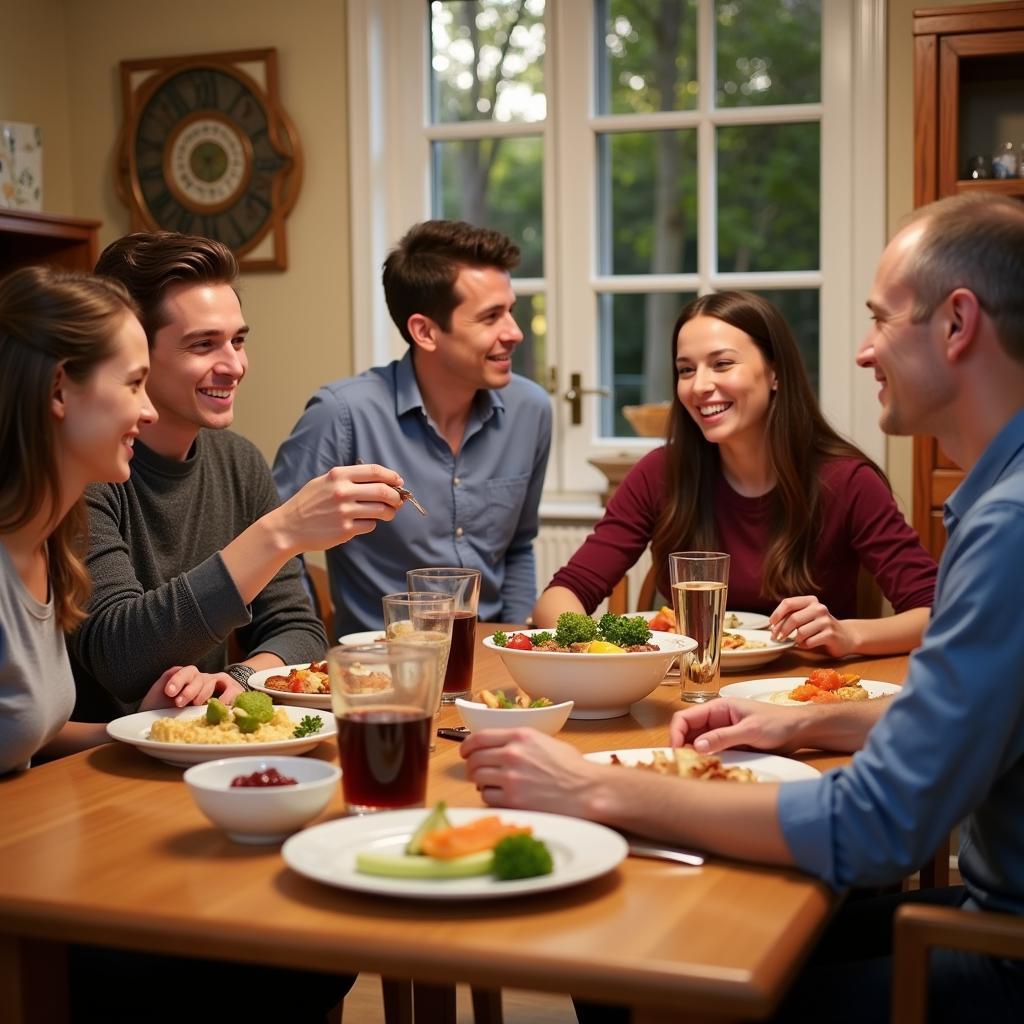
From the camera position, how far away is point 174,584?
5.95ft

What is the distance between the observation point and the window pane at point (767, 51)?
3.94m

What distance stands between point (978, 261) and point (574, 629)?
0.69 metres

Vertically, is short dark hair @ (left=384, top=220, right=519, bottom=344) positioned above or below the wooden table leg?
above

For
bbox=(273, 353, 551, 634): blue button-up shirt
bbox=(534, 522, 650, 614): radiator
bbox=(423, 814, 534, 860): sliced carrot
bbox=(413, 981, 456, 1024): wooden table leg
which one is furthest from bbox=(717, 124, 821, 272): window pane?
bbox=(423, 814, 534, 860): sliced carrot

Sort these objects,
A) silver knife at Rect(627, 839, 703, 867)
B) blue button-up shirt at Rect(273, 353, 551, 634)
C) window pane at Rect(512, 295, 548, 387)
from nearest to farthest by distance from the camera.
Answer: silver knife at Rect(627, 839, 703, 867), blue button-up shirt at Rect(273, 353, 551, 634), window pane at Rect(512, 295, 548, 387)

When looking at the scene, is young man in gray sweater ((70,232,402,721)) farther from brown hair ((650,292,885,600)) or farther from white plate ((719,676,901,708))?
brown hair ((650,292,885,600))

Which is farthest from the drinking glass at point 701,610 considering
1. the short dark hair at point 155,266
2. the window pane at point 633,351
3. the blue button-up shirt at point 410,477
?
the window pane at point 633,351

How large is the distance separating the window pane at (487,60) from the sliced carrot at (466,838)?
3437 millimetres

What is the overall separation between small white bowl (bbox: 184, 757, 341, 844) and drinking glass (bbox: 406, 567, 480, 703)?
1.70 feet

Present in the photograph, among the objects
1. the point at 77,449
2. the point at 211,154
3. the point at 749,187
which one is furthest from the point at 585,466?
the point at 77,449

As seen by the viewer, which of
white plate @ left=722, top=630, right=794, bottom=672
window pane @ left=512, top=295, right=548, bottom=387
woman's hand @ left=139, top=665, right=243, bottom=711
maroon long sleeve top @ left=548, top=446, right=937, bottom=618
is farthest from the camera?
window pane @ left=512, top=295, right=548, bottom=387

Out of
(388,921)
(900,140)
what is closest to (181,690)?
(388,921)

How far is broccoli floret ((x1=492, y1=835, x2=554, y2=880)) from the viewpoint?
107 centimetres

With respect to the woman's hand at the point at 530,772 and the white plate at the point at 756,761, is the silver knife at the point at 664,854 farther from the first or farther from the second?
the white plate at the point at 756,761
